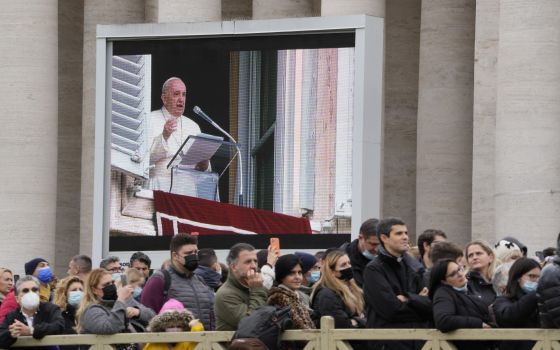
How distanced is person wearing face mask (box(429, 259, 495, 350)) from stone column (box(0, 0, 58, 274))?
32518mm

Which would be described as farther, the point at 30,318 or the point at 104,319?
the point at 30,318

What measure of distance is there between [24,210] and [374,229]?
3079cm

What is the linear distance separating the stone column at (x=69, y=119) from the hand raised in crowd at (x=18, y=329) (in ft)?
123

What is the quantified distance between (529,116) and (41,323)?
22.1m

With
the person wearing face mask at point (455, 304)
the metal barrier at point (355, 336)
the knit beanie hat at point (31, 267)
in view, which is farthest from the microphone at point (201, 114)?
the person wearing face mask at point (455, 304)

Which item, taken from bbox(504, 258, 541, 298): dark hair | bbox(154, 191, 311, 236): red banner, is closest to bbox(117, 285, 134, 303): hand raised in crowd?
bbox(504, 258, 541, 298): dark hair

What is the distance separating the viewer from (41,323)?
30.2m

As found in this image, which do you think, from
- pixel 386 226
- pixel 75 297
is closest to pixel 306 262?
pixel 386 226

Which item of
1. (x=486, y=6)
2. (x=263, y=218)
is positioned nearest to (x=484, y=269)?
(x=263, y=218)

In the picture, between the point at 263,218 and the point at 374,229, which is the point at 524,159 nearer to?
the point at 263,218

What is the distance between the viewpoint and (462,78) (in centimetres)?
6059

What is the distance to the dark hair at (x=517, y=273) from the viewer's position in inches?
1071

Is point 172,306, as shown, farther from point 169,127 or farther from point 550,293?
point 169,127

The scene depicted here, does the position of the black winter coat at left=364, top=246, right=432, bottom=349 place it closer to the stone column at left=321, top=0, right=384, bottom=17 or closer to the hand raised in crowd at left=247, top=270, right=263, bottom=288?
the hand raised in crowd at left=247, top=270, right=263, bottom=288
